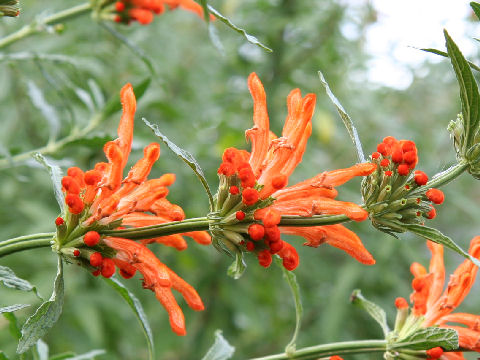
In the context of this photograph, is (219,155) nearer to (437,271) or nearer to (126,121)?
(437,271)

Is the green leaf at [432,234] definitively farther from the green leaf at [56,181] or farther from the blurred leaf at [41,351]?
the blurred leaf at [41,351]

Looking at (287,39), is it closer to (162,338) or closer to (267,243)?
(162,338)

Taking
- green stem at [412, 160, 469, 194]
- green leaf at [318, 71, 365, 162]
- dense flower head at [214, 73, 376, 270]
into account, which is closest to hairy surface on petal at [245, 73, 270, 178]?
dense flower head at [214, 73, 376, 270]

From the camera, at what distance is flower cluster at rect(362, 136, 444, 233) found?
1.03 metres

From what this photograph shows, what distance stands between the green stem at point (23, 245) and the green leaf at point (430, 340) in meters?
0.69

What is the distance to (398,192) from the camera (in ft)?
3.41

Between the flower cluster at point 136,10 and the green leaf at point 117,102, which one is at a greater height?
the flower cluster at point 136,10

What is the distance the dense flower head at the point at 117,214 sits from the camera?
1006 mm

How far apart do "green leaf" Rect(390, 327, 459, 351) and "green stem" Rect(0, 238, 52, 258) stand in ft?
2.27

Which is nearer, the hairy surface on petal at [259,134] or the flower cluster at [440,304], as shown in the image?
the hairy surface on petal at [259,134]

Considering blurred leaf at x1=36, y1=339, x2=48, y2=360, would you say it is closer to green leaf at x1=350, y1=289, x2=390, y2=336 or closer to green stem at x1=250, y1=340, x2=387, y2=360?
green stem at x1=250, y1=340, x2=387, y2=360

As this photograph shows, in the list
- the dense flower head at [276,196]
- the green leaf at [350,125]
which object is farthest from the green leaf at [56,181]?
the green leaf at [350,125]

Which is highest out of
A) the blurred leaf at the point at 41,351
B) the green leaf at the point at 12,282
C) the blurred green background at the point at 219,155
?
the green leaf at the point at 12,282

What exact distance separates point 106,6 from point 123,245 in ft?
3.59
